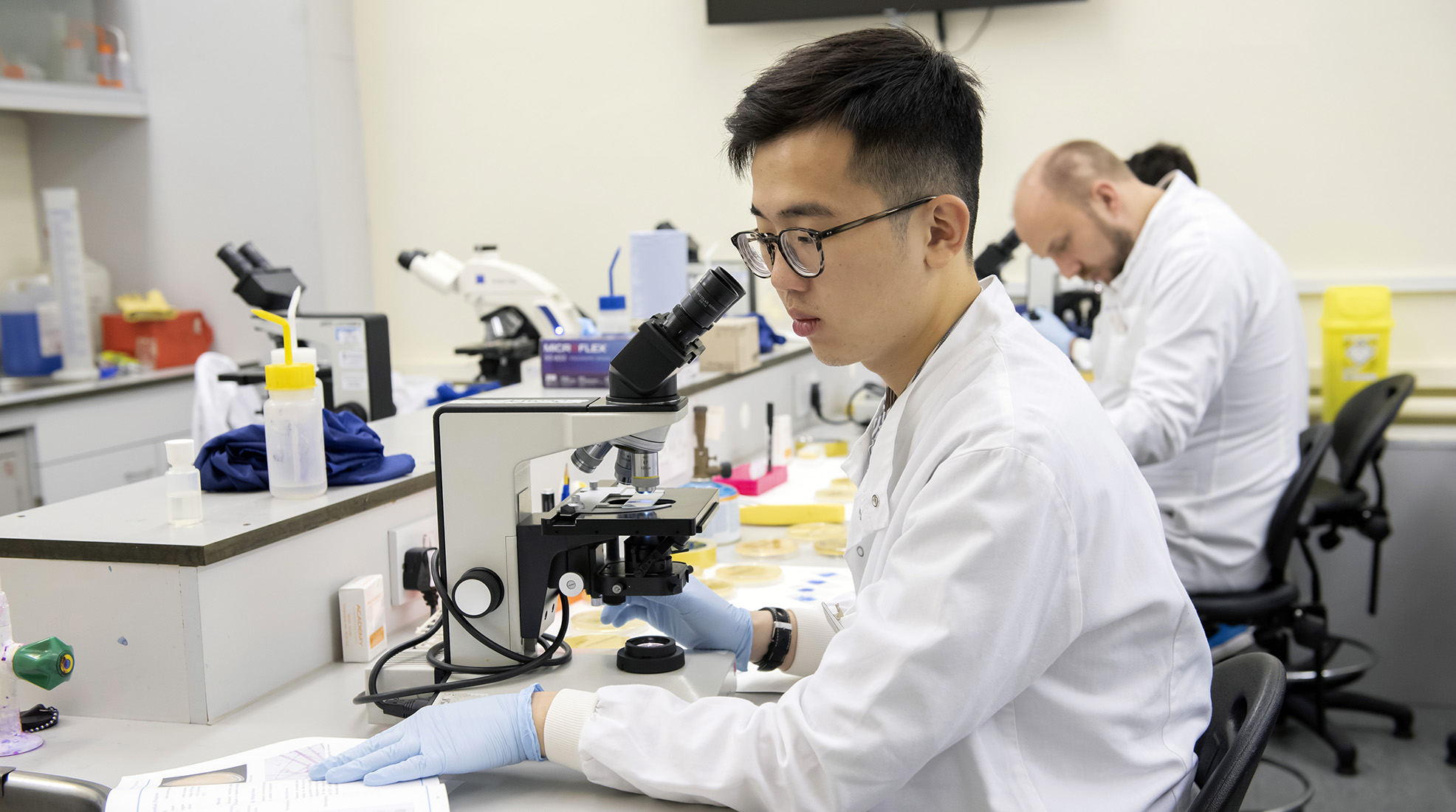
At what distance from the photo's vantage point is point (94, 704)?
1173mm

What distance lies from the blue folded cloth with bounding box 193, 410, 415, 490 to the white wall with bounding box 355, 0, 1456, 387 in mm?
1859

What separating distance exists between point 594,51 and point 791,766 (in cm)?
368

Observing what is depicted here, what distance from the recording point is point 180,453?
1.25 m

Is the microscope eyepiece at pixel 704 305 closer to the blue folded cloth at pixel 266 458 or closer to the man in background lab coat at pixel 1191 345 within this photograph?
the blue folded cloth at pixel 266 458

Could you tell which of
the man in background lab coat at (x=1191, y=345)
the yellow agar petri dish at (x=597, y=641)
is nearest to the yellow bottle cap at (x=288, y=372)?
the yellow agar petri dish at (x=597, y=641)

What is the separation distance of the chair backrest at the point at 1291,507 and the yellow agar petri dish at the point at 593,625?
61.1 inches

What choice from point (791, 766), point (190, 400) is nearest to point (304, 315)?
point (190, 400)

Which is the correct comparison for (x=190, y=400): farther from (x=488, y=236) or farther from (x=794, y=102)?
(x=794, y=102)

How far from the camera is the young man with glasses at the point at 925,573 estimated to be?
838mm

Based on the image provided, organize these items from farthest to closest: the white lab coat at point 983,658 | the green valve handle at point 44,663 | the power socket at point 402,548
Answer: the power socket at point 402,548 < the green valve handle at point 44,663 < the white lab coat at point 983,658

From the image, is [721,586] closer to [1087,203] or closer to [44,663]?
[44,663]

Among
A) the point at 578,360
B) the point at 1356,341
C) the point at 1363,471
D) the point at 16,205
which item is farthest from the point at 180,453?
the point at 16,205

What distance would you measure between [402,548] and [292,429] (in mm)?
236

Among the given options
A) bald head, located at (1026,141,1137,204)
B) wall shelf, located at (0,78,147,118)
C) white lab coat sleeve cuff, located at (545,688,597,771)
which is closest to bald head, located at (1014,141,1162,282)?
bald head, located at (1026,141,1137,204)
